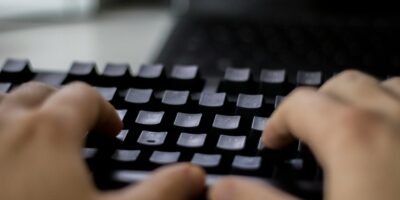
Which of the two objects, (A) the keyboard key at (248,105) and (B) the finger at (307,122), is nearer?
(B) the finger at (307,122)

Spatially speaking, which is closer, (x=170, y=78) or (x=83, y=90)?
(x=83, y=90)

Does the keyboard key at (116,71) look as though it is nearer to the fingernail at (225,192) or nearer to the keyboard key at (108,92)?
the keyboard key at (108,92)

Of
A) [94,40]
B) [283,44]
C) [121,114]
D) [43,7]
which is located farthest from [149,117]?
[43,7]

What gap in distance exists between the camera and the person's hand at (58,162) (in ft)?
1.18

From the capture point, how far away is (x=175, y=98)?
51 cm

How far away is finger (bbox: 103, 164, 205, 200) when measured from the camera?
36 cm

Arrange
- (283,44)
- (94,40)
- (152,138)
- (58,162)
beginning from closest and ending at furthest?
(58,162), (152,138), (283,44), (94,40)

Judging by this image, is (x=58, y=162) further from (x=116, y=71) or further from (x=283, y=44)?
(x=283, y=44)

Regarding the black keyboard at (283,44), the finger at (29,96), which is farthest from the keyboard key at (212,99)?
the black keyboard at (283,44)

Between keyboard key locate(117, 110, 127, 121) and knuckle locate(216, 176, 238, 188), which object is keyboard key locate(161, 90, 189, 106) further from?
knuckle locate(216, 176, 238, 188)

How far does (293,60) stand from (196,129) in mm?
302

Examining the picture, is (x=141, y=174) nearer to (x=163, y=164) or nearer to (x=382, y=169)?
(x=163, y=164)

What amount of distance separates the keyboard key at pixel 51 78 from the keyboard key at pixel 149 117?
0.09 meters

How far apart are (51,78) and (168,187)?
0.22m
